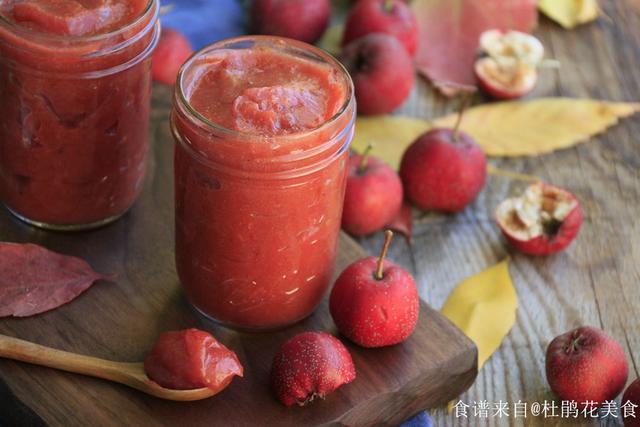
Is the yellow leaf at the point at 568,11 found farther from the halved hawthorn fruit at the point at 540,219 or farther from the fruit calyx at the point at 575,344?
the fruit calyx at the point at 575,344

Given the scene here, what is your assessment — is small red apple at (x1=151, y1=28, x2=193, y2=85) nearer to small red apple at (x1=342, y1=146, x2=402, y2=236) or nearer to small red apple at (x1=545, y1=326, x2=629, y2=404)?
small red apple at (x1=342, y1=146, x2=402, y2=236)

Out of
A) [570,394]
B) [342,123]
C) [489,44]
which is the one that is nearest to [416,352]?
[570,394]

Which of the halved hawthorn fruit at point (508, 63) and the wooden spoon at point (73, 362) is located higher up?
the wooden spoon at point (73, 362)

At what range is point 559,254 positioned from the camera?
6.20 ft

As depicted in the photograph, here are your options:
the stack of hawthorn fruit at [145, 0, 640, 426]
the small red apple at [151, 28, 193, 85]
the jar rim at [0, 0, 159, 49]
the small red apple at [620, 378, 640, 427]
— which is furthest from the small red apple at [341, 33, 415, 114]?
the small red apple at [620, 378, 640, 427]

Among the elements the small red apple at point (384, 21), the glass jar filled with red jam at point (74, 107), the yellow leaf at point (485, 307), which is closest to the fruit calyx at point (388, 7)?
the small red apple at point (384, 21)

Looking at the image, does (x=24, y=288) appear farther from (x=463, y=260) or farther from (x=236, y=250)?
(x=463, y=260)

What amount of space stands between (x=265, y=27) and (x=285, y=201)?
3.37ft

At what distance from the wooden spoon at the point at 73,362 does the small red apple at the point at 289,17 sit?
3.59 ft

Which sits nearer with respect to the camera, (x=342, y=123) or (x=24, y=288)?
(x=342, y=123)

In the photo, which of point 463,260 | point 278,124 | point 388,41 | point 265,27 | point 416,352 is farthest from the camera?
point 265,27

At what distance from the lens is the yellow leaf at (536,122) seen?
6.97 feet

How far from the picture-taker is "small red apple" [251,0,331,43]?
2277mm

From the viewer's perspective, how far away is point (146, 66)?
5.12 ft
